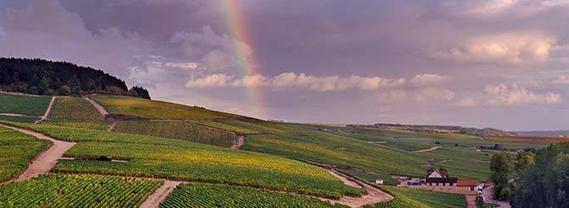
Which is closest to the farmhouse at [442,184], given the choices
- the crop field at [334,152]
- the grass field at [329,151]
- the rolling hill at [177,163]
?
the grass field at [329,151]

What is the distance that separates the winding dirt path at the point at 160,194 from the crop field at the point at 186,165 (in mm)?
3210

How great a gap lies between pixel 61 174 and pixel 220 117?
94.3 m

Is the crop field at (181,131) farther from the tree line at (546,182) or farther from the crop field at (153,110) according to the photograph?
the tree line at (546,182)

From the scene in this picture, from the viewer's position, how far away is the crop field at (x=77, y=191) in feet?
151

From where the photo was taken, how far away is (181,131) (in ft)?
397

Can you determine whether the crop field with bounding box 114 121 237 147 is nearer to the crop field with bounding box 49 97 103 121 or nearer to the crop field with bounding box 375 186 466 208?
the crop field with bounding box 49 97 103 121

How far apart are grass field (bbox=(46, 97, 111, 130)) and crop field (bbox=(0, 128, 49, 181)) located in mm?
27171

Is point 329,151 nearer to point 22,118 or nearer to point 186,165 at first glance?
point 186,165

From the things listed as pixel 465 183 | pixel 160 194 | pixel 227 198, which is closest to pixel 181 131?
pixel 465 183

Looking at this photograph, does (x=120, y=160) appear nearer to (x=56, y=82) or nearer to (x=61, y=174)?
(x=61, y=174)

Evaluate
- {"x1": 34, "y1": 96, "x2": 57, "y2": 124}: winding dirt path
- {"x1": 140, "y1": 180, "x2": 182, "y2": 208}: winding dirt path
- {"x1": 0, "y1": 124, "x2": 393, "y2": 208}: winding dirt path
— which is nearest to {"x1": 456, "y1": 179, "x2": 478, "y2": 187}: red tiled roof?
{"x1": 0, "y1": 124, "x2": 393, "y2": 208}: winding dirt path

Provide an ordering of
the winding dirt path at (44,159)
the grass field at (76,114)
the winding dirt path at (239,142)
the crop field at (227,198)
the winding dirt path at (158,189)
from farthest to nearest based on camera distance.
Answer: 1. the winding dirt path at (239,142)
2. the grass field at (76,114)
3. the winding dirt path at (44,159)
4. the winding dirt path at (158,189)
5. the crop field at (227,198)

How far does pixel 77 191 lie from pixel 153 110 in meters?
94.3

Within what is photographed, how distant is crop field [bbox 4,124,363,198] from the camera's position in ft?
209
